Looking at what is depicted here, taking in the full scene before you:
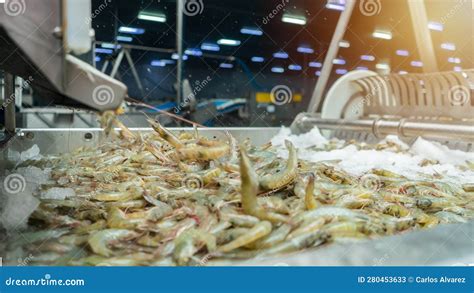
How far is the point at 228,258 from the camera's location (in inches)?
49.0

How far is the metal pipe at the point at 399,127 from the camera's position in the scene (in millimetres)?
3279

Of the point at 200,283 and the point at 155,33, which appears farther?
the point at 155,33

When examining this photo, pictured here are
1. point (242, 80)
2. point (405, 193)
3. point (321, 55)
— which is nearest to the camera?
point (405, 193)

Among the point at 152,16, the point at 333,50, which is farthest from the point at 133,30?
the point at 333,50

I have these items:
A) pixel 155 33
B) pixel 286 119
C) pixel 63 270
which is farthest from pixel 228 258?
pixel 155 33

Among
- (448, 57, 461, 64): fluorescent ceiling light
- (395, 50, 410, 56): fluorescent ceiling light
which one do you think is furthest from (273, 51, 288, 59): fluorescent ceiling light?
(448, 57, 461, 64): fluorescent ceiling light

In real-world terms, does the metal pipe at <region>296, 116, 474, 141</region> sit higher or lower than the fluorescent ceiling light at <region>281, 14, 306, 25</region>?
lower

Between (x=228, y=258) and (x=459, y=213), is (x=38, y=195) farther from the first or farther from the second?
(x=459, y=213)

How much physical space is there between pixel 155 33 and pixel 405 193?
17014mm

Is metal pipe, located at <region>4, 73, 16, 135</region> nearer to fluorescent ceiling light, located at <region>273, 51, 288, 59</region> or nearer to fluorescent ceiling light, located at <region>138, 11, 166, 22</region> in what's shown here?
fluorescent ceiling light, located at <region>138, 11, 166, 22</region>

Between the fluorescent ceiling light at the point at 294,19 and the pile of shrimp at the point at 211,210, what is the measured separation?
17289mm

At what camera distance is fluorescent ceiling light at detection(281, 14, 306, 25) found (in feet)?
61.8

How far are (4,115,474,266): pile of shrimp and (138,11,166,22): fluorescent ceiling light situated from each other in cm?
1438

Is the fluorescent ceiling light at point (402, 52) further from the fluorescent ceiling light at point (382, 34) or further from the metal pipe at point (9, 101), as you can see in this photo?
the metal pipe at point (9, 101)
